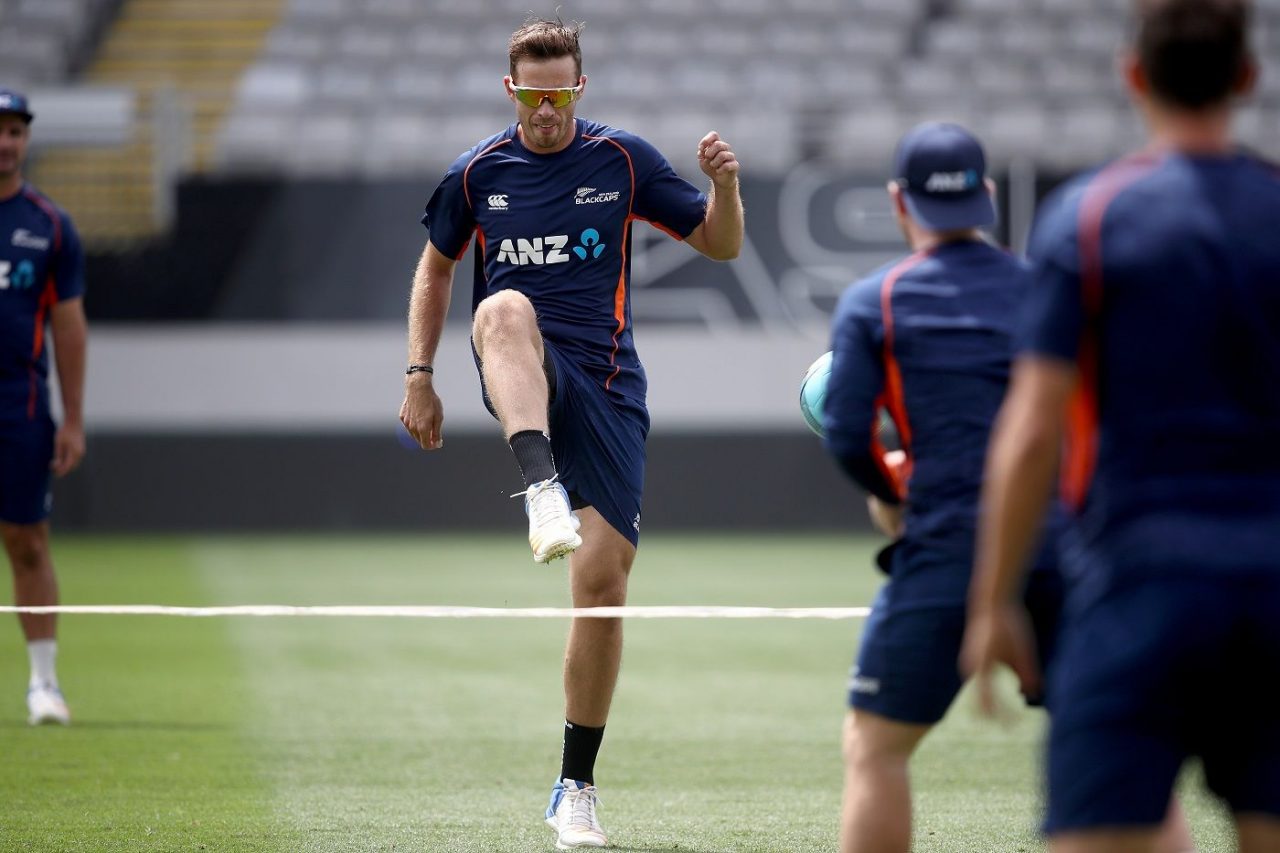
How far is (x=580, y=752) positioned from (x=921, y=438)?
2.10 meters

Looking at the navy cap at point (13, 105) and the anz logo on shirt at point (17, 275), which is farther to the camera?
the anz logo on shirt at point (17, 275)

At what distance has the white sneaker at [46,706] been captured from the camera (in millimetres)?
7078

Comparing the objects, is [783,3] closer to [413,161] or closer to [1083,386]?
[413,161]

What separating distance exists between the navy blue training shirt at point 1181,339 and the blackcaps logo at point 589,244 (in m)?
2.96

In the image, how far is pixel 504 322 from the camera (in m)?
4.91

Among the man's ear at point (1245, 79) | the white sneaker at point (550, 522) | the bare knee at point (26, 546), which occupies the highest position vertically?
the man's ear at point (1245, 79)

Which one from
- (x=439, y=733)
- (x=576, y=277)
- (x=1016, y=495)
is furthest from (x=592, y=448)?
(x=1016, y=495)

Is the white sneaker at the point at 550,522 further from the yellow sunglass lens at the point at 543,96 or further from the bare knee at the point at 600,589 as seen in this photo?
the yellow sunglass lens at the point at 543,96

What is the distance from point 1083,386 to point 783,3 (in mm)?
18545

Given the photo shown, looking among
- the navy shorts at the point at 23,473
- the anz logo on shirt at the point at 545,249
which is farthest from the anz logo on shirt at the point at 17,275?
the anz logo on shirt at the point at 545,249

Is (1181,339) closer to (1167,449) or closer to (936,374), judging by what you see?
(1167,449)

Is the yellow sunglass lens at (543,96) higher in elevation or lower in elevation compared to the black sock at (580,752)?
higher

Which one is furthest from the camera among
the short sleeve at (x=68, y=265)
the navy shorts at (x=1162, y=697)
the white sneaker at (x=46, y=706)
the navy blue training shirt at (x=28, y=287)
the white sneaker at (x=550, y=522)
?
the short sleeve at (x=68, y=265)

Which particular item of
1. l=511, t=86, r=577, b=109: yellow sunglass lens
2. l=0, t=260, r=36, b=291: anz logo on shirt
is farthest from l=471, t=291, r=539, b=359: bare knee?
l=0, t=260, r=36, b=291: anz logo on shirt
